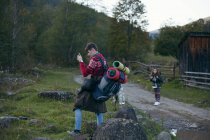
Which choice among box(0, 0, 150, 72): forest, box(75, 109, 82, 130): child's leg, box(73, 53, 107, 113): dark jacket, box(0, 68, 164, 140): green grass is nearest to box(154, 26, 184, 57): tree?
box(0, 0, 150, 72): forest

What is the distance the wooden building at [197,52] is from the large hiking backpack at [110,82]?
19.4 m

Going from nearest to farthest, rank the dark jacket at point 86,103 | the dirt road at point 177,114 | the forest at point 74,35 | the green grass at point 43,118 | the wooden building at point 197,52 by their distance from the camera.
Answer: the dark jacket at point 86,103 < the green grass at point 43,118 < the dirt road at point 177,114 < the wooden building at point 197,52 < the forest at point 74,35

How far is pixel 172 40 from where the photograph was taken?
4959cm

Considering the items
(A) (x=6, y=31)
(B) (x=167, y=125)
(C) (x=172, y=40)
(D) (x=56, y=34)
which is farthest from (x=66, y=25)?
(B) (x=167, y=125)

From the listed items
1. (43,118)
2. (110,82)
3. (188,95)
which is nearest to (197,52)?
(188,95)

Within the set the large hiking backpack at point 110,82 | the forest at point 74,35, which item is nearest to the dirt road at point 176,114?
the large hiking backpack at point 110,82

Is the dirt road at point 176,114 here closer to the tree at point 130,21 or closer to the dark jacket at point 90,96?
the dark jacket at point 90,96

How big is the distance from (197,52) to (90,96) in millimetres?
20373

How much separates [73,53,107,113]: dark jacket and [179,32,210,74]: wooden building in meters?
19.2

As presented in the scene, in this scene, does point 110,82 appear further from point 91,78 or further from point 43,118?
point 43,118

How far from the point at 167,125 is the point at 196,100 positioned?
7.18m

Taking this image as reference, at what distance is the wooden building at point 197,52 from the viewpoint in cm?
2716

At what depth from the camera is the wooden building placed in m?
27.2

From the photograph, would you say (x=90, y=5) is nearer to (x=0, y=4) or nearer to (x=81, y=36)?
(x=81, y=36)
